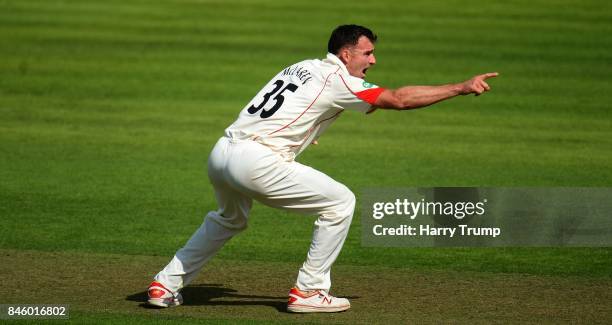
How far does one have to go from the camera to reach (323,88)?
23.7 feet

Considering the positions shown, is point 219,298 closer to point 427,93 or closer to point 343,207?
point 343,207

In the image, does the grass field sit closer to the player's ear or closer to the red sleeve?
the red sleeve

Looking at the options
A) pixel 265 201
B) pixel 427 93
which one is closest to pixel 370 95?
pixel 427 93

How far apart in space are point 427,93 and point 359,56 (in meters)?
0.69

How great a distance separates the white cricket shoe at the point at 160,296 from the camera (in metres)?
7.36

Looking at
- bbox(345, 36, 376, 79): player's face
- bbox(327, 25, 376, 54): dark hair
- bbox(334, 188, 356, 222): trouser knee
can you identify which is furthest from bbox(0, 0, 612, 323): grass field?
bbox(327, 25, 376, 54): dark hair

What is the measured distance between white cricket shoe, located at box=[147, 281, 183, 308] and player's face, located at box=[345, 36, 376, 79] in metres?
2.02

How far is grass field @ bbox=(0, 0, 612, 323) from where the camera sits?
8.00 metres

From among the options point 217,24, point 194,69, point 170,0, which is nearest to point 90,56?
point 194,69

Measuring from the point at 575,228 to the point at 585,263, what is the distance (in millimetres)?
1034

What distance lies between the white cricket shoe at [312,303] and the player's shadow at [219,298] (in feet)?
0.48

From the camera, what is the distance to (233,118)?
Result: 52.9 feet

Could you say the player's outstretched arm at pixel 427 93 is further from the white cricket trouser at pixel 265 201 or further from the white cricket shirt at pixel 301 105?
the white cricket trouser at pixel 265 201

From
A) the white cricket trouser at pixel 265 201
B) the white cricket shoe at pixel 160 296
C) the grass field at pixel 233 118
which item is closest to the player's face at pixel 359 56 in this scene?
the white cricket trouser at pixel 265 201
